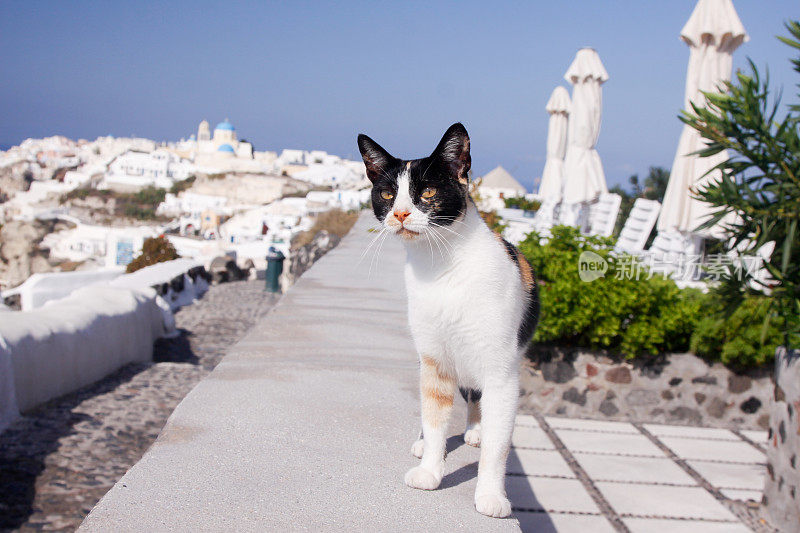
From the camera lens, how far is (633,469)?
335cm

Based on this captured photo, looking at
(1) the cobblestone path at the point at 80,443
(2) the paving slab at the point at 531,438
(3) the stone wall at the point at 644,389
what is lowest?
(2) the paving slab at the point at 531,438

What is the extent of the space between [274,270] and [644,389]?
700cm

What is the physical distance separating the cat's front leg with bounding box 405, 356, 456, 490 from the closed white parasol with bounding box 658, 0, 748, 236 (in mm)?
5331

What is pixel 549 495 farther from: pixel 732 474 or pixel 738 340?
pixel 738 340

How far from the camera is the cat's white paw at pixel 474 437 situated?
1873 mm

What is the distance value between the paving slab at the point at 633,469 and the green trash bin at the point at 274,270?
7211mm

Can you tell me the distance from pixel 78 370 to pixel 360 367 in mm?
2253

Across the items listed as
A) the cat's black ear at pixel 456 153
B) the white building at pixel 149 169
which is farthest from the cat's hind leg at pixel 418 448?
the white building at pixel 149 169

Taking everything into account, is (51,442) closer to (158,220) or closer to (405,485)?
(405,485)

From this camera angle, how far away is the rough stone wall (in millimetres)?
2734

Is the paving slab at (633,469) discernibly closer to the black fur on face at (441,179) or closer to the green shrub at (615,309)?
the green shrub at (615,309)

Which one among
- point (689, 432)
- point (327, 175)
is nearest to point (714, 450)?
point (689, 432)

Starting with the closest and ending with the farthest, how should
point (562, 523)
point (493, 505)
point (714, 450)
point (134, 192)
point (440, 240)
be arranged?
1. point (493, 505)
2. point (440, 240)
3. point (562, 523)
4. point (714, 450)
5. point (134, 192)

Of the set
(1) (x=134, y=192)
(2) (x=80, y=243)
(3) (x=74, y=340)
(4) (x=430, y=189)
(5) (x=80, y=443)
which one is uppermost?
(4) (x=430, y=189)
